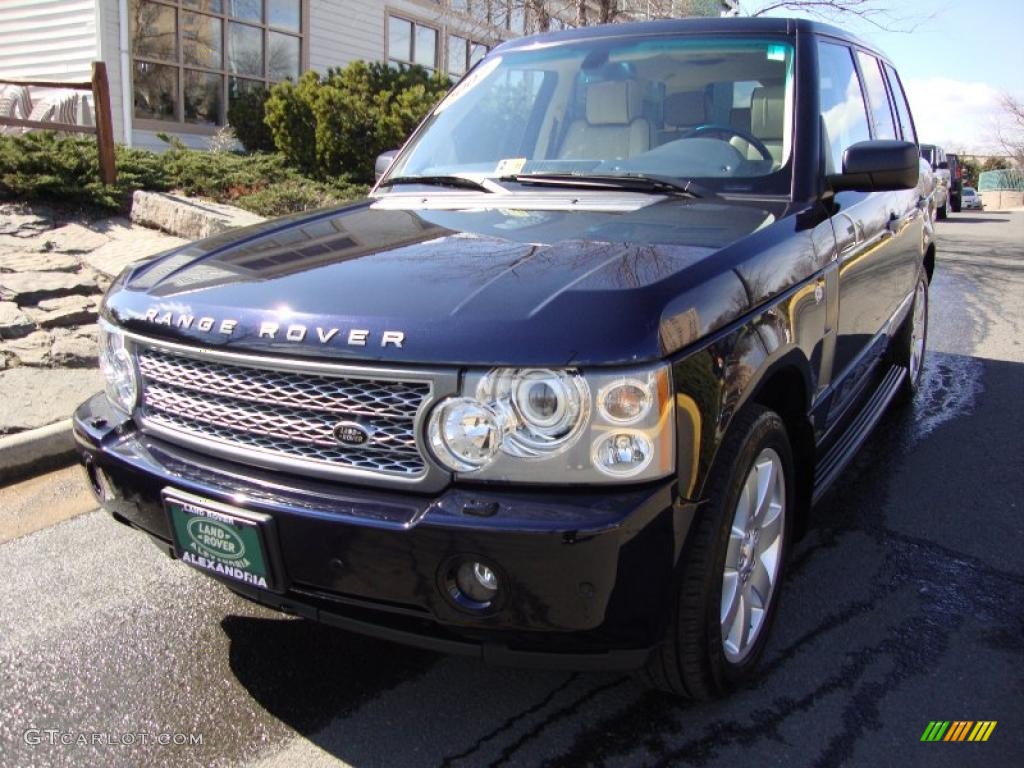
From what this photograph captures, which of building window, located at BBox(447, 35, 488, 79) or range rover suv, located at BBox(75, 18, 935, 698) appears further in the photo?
building window, located at BBox(447, 35, 488, 79)

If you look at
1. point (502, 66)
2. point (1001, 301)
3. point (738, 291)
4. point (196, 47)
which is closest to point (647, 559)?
point (738, 291)

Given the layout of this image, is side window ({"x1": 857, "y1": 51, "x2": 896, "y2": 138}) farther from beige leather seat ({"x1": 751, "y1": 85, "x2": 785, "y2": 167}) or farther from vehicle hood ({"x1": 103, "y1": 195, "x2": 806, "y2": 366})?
vehicle hood ({"x1": 103, "y1": 195, "x2": 806, "y2": 366})

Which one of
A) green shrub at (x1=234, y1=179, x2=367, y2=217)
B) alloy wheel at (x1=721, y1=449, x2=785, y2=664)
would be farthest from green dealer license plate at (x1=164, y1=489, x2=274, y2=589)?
green shrub at (x1=234, y1=179, x2=367, y2=217)

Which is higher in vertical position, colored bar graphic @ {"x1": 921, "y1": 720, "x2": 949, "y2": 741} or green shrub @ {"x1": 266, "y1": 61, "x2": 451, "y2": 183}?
green shrub @ {"x1": 266, "y1": 61, "x2": 451, "y2": 183}

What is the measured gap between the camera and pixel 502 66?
4047mm

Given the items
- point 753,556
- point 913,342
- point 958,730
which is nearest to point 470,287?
point 753,556

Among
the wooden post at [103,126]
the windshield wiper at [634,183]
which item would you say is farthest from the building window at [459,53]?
the windshield wiper at [634,183]

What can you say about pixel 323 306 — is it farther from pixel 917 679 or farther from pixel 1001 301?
pixel 1001 301

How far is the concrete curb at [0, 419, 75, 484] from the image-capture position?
4305 millimetres

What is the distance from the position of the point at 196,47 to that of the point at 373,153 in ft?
16.5

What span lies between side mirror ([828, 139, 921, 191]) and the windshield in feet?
0.72

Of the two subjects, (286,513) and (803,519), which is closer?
(286,513)

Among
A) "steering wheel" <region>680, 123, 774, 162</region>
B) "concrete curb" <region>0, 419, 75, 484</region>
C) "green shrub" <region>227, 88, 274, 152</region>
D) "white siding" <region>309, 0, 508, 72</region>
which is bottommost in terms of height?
"concrete curb" <region>0, 419, 75, 484</region>

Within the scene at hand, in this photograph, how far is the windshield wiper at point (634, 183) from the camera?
3.09 meters
